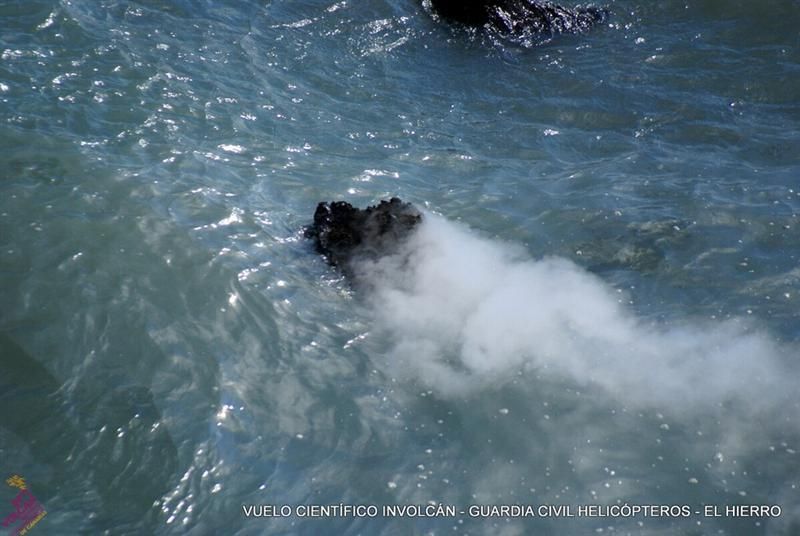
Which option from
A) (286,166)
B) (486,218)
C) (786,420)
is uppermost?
(286,166)

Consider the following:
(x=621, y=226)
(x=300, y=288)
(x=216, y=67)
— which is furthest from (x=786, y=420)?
(x=216, y=67)

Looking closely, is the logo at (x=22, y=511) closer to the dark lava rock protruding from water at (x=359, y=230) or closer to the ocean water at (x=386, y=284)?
the ocean water at (x=386, y=284)

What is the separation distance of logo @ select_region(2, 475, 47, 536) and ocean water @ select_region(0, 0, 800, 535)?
53mm

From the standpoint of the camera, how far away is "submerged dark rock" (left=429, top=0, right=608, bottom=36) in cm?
1123

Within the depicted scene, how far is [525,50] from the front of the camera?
10.8m

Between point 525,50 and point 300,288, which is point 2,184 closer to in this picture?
point 300,288

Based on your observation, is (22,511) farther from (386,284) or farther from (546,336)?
(546,336)

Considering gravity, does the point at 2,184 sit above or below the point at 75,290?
above

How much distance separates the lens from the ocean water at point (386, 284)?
5.09 meters

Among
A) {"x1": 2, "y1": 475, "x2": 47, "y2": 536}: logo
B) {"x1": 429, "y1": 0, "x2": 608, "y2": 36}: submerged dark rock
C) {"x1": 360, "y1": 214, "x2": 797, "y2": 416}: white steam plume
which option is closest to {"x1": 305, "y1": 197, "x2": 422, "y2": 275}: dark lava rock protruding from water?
{"x1": 360, "y1": 214, "x2": 797, "y2": 416}: white steam plume

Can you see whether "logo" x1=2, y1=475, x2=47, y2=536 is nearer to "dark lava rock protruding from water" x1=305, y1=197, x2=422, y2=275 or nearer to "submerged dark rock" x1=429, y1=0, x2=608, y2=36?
"dark lava rock protruding from water" x1=305, y1=197, x2=422, y2=275

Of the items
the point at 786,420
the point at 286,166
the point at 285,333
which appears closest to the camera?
the point at 786,420

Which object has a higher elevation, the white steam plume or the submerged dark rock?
the submerged dark rock

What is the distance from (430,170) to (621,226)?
197 centimetres
